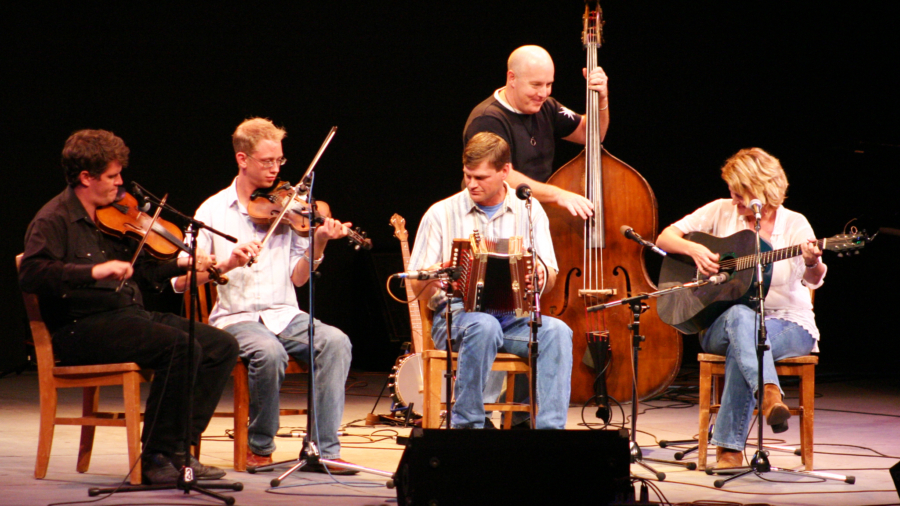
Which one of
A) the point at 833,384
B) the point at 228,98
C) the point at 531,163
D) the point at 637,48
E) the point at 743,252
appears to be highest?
the point at 637,48

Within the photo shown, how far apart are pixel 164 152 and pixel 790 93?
5094 mm

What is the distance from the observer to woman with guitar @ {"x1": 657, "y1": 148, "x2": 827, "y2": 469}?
374 centimetres

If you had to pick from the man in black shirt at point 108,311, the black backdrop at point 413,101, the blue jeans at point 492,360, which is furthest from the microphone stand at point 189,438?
the black backdrop at point 413,101

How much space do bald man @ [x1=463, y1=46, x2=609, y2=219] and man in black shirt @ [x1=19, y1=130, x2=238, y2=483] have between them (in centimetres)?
160

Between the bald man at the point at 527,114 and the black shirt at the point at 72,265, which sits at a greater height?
the bald man at the point at 527,114

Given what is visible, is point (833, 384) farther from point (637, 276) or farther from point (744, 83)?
point (637, 276)

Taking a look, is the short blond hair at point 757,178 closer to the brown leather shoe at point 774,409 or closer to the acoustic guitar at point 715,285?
the acoustic guitar at point 715,285

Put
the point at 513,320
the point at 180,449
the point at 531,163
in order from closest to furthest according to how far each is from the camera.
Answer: the point at 180,449, the point at 513,320, the point at 531,163

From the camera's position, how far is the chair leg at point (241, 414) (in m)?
3.60

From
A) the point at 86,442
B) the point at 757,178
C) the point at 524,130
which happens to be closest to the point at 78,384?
the point at 86,442

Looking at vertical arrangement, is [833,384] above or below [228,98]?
below

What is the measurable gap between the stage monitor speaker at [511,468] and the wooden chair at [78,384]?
118 cm

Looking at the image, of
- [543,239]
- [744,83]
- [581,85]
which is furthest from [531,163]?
[744,83]

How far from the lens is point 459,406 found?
142 inches
